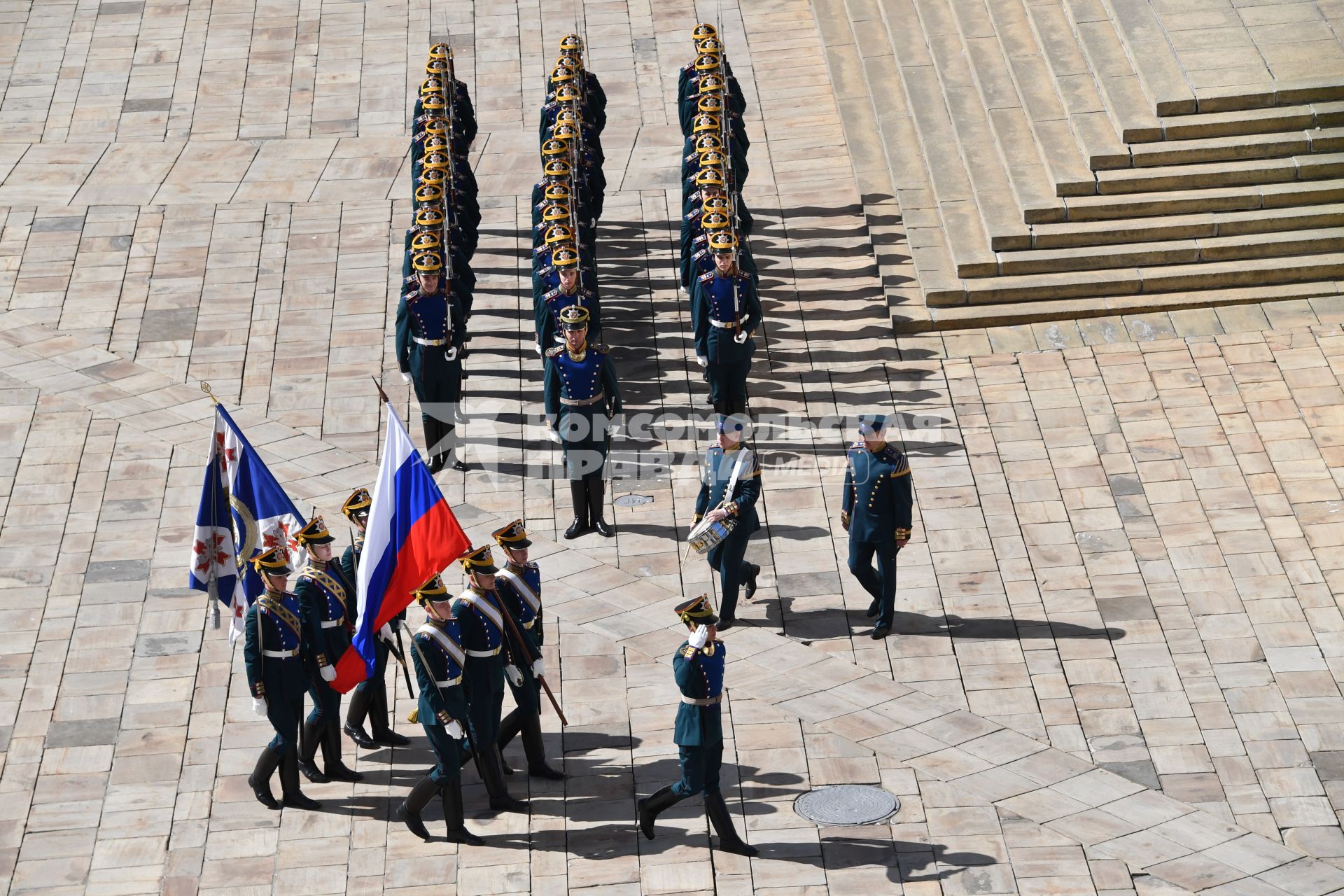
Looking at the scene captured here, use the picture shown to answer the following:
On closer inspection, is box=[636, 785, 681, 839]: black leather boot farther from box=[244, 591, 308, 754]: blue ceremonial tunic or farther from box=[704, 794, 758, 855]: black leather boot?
box=[244, 591, 308, 754]: blue ceremonial tunic

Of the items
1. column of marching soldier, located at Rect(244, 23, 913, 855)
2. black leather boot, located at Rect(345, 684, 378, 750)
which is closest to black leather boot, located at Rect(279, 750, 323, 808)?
column of marching soldier, located at Rect(244, 23, 913, 855)

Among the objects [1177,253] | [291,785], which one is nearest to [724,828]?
[291,785]

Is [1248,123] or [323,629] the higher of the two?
[1248,123]

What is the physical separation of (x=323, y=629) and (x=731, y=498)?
3.22m

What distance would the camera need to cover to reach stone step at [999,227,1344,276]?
61.8ft

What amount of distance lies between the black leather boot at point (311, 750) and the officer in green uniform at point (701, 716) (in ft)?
7.90

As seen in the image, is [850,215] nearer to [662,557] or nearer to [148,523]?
[662,557]

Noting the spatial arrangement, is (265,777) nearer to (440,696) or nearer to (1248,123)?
(440,696)

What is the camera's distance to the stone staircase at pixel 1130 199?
18781 millimetres

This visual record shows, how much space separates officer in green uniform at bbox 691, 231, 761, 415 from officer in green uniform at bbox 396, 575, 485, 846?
17.4ft

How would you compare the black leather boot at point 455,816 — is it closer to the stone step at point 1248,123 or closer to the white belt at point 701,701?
the white belt at point 701,701

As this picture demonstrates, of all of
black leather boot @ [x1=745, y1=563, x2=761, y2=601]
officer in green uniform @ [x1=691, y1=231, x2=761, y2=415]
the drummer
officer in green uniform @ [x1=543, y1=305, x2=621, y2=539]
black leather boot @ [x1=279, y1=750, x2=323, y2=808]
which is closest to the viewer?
black leather boot @ [x1=279, y1=750, x2=323, y2=808]

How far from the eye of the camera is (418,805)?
12359 mm

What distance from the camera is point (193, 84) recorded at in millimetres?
23719
